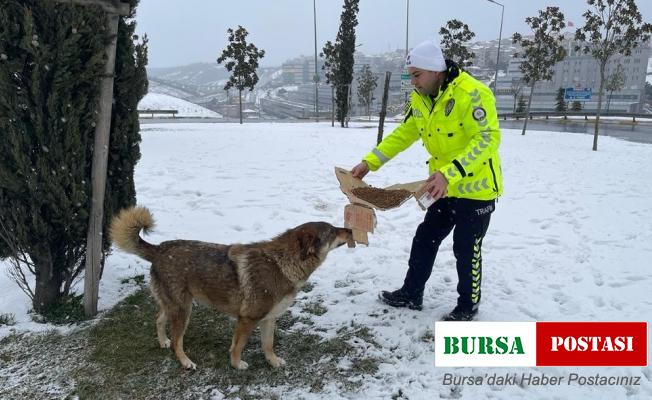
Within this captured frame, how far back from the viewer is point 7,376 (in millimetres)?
3586

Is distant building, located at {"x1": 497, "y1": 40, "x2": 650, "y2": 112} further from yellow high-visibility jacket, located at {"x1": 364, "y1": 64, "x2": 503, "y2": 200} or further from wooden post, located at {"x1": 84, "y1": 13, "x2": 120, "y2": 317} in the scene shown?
wooden post, located at {"x1": 84, "y1": 13, "x2": 120, "y2": 317}

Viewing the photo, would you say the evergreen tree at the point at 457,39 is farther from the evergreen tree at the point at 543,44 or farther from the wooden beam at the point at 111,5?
the wooden beam at the point at 111,5

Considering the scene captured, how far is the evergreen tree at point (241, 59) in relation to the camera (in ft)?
105

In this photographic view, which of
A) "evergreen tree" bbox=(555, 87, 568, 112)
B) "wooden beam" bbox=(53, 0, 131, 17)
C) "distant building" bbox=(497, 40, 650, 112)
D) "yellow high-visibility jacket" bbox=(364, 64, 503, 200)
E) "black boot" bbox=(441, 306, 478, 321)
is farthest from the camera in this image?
"distant building" bbox=(497, 40, 650, 112)

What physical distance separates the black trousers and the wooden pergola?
325 cm

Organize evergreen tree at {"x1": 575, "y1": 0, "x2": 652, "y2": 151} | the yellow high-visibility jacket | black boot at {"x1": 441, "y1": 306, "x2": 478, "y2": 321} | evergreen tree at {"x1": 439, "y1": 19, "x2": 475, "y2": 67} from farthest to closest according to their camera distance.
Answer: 1. evergreen tree at {"x1": 439, "y1": 19, "x2": 475, "y2": 67}
2. evergreen tree at {"x1": 575, "y1": 0, "x2": 652, "y2": 151}
3. black boot at {"x1": 441, "y1": 306, "x2": 478, "y2": 321}
4. the yellow high-visibility jacket

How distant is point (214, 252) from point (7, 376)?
6.49 ft

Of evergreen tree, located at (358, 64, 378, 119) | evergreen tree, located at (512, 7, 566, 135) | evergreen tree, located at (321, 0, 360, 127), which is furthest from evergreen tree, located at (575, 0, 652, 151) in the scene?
evergreen tree, located at (358, 64, 378, 119)

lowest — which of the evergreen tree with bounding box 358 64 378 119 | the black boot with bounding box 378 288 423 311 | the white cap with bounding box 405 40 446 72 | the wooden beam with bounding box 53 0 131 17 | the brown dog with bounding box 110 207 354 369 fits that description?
the black boot with bounding box 378 288 423 311

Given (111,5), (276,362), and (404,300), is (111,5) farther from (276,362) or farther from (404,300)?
(404,300)

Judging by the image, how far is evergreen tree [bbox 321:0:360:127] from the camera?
3234 centimetres

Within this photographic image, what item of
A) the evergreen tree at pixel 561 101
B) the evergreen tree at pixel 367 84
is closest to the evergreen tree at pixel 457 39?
the evergreen tree at pixel 367 84

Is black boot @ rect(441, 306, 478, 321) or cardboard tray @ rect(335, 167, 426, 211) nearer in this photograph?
cardboard tray @ rect(335, 167, 426, 211)

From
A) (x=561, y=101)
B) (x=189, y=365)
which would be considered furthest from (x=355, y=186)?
(x=561, y=101)
